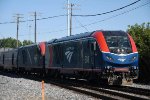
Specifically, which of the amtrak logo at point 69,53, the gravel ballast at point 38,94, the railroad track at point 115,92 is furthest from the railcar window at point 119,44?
the amtrak logo at point 69,53

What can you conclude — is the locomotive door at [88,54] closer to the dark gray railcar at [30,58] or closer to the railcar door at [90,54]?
the railcar door at [90,54]

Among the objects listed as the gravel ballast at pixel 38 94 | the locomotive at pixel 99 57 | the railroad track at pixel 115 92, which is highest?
the locomotive at pixel 99 57

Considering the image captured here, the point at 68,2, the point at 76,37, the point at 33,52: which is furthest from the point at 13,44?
the point at 76,37

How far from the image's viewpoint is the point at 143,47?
1004 inches

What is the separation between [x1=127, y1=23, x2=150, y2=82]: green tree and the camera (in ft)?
83.4

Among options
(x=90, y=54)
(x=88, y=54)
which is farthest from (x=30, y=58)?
(x=90, y=54)

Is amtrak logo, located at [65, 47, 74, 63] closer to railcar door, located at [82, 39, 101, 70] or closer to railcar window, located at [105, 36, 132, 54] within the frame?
railcar door, located at [82, 39, 101, 70]

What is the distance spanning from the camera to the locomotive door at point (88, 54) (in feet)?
67.2

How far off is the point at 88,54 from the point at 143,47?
19.6ft

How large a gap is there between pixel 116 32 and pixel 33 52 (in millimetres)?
15738

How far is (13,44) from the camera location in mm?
187375

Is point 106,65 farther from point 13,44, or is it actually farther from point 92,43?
point 13,44

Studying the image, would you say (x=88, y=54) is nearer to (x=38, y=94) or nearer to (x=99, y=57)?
(x=99, y=57)

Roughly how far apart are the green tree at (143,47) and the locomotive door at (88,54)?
18.3 ft
